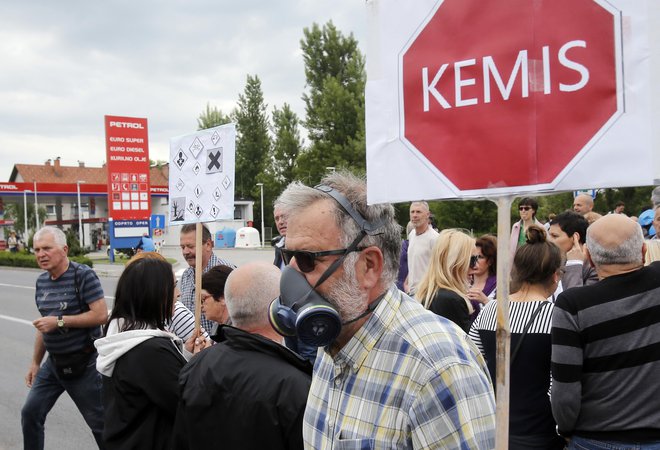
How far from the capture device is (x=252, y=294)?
2.70 m

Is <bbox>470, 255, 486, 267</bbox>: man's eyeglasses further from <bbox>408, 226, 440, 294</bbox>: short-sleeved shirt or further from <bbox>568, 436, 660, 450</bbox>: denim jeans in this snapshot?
<bbox>568, 436, 660, 450</bbox>: denim jeans

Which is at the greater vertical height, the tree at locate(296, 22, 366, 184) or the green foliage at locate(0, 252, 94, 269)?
the tree at locate(296, 22, 366, 184)

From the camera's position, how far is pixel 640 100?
4.56 feet

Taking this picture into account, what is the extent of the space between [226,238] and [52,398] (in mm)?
39039

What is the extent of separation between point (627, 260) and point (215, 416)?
187 centimetres

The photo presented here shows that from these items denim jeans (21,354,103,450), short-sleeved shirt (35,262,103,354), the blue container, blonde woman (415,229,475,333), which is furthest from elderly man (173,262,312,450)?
the blue container

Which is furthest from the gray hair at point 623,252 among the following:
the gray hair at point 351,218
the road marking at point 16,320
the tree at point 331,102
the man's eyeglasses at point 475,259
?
the tree at point 331,102

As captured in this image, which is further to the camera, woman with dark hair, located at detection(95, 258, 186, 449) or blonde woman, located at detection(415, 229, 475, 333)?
blonde woman, located at detection(415, 229, 475, 333)

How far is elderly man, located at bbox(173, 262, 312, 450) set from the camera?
2.27 metres

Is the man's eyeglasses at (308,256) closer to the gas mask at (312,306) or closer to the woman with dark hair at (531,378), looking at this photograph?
the gas mask at (312,306)

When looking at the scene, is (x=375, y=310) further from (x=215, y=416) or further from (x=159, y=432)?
(x=159, y=432)

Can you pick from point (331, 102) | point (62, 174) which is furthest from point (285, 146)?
point (62, 174)

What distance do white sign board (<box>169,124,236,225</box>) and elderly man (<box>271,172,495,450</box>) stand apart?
287 centimetres

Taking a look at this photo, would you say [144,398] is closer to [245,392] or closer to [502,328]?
[245,392]
